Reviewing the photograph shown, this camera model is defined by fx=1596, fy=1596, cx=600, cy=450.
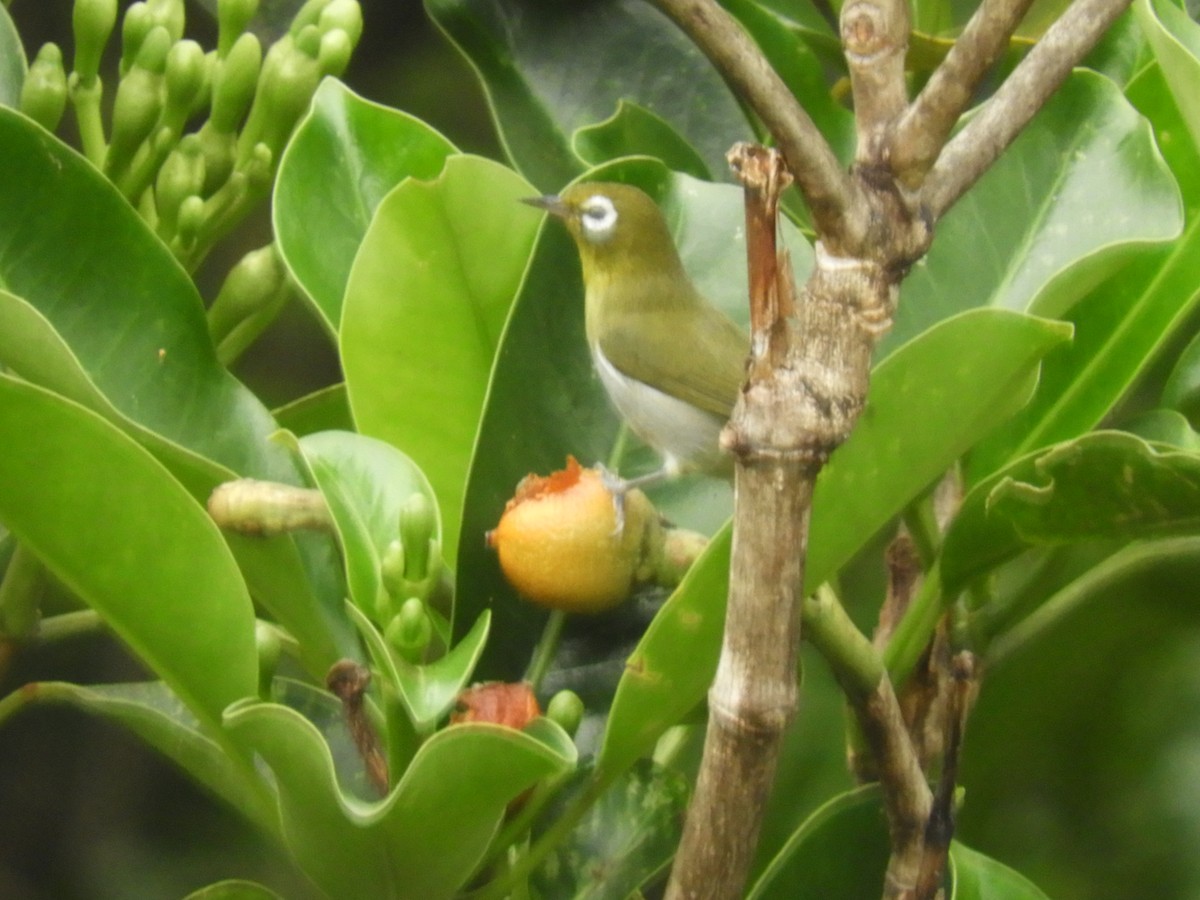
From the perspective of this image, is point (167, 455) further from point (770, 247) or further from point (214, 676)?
point (770, 247)

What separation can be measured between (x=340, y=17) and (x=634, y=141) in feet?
0.99

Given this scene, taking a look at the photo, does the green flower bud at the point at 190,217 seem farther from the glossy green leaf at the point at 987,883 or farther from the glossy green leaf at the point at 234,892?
the glossy green leaf at the point at 987,883

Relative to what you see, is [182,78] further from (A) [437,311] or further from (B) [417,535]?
(B) [417,535]

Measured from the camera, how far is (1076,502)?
0.96 m

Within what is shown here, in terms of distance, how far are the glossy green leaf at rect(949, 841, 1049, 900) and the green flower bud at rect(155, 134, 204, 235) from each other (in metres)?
0.68

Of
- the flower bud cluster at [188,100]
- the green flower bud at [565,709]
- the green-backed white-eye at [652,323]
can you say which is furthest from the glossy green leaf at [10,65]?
the green flower bud at [565,709]

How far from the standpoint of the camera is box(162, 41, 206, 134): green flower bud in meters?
1.07

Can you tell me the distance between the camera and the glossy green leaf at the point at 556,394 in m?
0.99

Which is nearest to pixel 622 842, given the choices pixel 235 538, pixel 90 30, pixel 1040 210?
pixel 235 538

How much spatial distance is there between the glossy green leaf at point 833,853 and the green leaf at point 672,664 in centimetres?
18

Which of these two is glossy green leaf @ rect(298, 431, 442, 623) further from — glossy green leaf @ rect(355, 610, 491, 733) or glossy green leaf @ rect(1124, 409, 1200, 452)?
glossy green leaf @ rect(1124, 409, 1200, 452)

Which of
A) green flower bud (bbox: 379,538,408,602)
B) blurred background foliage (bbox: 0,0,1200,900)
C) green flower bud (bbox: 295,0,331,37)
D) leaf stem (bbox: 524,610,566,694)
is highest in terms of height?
green flower bud (bbox: 295,0,331,37)

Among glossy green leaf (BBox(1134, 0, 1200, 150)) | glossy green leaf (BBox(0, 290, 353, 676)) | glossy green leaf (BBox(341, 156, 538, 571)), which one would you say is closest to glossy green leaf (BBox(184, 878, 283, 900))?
glossy green leaf (BBox(0, 290, 353, 676))

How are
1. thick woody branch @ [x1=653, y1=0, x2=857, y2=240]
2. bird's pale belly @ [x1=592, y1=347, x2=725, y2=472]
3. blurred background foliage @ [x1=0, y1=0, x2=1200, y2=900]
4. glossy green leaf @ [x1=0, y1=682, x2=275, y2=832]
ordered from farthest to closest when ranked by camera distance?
blurred background foliage @ [x1=0, y1=0, x2=1200, y2=900]
bird's pale belly @ [x1=592, y1=347, x2=725, y2=472]
glossy green leaf @ [x1=0, y1=682, x2=275, y2=832]
thick woody branch @ [x1=653, y1=0, x2=857, y2=240]
